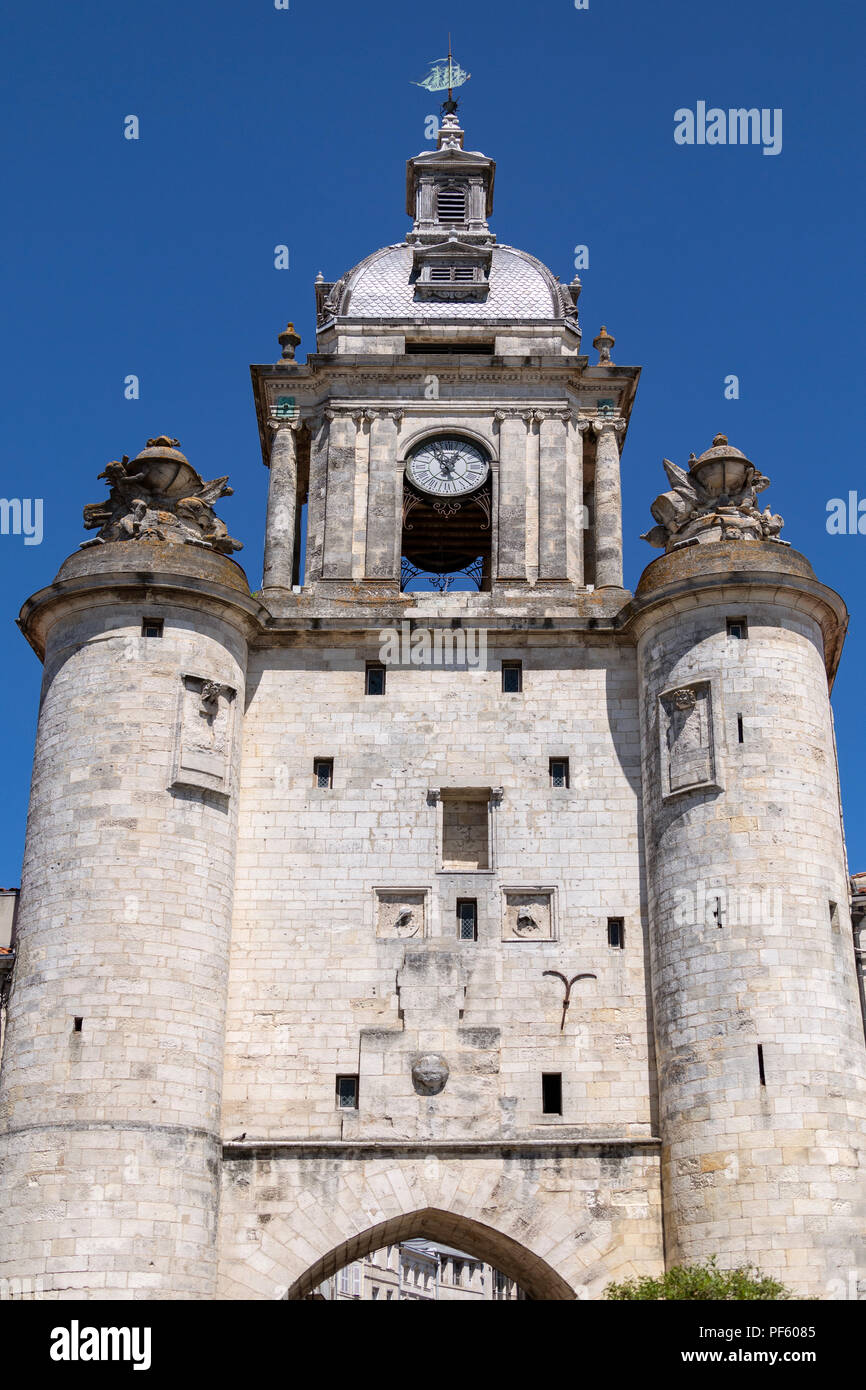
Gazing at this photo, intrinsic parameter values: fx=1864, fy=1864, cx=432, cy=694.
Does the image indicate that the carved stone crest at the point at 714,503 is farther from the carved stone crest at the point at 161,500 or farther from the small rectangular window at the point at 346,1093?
the small rectangular window at the point at 346,1093

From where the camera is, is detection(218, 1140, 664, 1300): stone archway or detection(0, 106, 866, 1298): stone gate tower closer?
detection(0, 106, 866, 1298): stone gate tower

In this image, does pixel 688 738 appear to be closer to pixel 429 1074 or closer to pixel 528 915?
pixel 528 915

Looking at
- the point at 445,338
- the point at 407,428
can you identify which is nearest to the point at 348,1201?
the point at 407,428

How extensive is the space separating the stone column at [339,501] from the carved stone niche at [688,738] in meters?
6.88

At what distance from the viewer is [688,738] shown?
2914 cm

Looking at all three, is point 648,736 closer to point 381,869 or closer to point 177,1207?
point 381,869

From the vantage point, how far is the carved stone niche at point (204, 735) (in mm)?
28725

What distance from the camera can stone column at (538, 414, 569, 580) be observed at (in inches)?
1316

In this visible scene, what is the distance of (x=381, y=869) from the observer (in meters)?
29.6

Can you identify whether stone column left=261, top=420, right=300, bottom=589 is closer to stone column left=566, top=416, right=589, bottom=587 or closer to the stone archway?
stone column left=566, top=416, right=589, bottom=587

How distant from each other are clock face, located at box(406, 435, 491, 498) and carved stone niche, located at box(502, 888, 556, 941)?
8.57 meters

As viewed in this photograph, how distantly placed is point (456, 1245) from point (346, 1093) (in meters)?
3.01

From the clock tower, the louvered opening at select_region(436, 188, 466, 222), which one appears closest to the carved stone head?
the clock tower

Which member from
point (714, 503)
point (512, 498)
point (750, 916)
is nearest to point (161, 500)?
point (512, 498)
